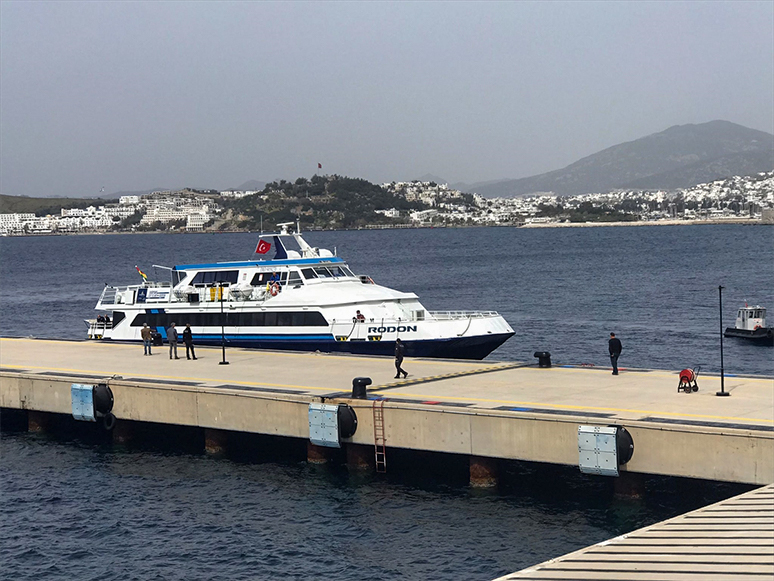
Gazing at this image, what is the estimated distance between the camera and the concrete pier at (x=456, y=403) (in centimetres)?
2203

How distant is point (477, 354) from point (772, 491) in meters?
21.8

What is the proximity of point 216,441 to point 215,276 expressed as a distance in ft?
54.4

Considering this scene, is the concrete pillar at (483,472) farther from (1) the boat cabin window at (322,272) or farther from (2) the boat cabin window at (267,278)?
(2) the boat cabin window at (267,278)

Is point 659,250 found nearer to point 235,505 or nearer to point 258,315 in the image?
point 258,315

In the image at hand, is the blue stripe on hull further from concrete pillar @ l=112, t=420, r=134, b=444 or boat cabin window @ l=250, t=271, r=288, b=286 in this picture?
concrete pillar @ l=112, t=420, r=134, b=444

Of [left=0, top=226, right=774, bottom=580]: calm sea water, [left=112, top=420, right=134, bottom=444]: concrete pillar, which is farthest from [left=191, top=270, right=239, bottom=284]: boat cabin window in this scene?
[left=112, top=420, right=134, bottom=444]: concrete pillar

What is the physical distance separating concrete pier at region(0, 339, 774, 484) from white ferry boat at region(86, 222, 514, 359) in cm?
387

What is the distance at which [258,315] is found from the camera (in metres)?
43.2

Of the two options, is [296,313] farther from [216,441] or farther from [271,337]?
[216,441]

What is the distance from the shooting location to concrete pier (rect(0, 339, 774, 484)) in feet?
72.3

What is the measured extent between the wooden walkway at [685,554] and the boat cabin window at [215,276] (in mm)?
31366

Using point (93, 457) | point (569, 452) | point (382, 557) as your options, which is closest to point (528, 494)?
point (569, 452)

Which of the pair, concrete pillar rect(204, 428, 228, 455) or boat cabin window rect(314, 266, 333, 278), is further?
boat cabin window rect(314, 266, 333, 278)

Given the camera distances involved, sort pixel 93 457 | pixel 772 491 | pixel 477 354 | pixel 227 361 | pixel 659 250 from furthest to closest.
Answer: pixel 659 250, pixel 477 354, pixel 227 361, pixel 93 457, pixel 772 491
